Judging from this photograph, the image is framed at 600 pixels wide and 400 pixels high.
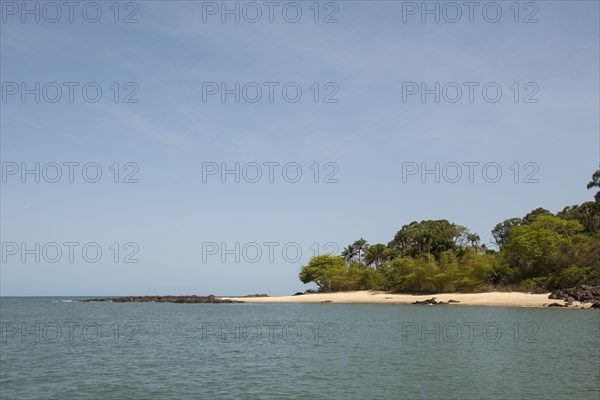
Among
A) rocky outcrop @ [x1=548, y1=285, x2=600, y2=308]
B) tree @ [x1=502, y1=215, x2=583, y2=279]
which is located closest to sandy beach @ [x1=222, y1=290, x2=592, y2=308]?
rocky outcrop @ [x1=548, y1=285, x2=600, y2=308]

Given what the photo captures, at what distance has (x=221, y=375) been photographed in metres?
29.0

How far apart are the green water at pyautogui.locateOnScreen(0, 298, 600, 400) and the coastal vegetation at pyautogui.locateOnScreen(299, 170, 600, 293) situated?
49.8 metres

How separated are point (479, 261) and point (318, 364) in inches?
3668

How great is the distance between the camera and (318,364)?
32375 millimetres

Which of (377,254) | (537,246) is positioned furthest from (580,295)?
(377,254)

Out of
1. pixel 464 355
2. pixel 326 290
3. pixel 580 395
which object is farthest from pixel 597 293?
pixel 326 290

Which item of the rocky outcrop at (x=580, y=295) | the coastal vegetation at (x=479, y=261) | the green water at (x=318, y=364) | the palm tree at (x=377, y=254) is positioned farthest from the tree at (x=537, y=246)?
the palm tree at (x=377, y=254)

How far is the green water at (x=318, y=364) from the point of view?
24.3 m

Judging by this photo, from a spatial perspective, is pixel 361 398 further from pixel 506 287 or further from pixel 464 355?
pixel 506 287

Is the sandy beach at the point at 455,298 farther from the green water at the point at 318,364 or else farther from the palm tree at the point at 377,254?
the green water at the point at 318,364

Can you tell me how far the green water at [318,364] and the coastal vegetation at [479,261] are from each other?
4976 centimetres

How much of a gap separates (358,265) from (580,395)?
138598mm

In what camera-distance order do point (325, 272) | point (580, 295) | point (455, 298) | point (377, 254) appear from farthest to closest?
point (377, 254) → point (325, 272) → point (455, 298) → point (580, 295)

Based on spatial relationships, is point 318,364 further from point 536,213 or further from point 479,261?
point 536,213
